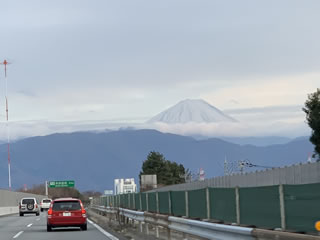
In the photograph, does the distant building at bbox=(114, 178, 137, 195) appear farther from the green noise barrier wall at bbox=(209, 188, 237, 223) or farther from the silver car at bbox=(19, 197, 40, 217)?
the green noise barrier wall at bbox=(209, 188, 237, 223)

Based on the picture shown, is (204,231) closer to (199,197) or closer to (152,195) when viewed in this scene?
(199,197)

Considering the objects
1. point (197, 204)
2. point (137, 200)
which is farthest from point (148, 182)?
point (197, 204)

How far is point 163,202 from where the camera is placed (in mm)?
24875

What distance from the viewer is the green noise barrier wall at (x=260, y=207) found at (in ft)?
42.3

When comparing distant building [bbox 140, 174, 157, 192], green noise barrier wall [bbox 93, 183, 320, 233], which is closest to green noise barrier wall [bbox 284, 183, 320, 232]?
green noise barrier wall [bbox 93, 183, 320, 233]

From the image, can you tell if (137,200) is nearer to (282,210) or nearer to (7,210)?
(282,210)

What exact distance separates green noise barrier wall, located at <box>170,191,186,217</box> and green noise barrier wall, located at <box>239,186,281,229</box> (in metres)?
6.04

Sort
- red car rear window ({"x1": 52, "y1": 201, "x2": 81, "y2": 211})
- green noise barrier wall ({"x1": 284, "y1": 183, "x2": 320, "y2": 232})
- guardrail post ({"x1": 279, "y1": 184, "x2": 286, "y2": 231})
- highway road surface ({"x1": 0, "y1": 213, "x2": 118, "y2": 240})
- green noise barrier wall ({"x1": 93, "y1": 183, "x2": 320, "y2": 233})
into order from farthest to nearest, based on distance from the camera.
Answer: red car rear window ({"x1": 52, "y1": 201, "x2": 81, "y2": 211}) < highway road surface ({"x1": 0, "y1": 213, "x2": 118, "y2": 240}) < guardrail post ({"x1": 279, "y1": 184, "x2": 286, "y2": 231}) < green noise barrier wall ({"x1": 93, "y1": 183, "x2": 320, "y2": 233}) < green noise barrier wall ({"x1": 284, "y1": 183, "x2": 320, "y2": 232})

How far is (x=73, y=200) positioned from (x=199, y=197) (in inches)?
582

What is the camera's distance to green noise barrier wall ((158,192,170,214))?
2395 cm

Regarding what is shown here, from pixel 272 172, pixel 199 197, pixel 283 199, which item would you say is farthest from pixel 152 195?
pixel 283 199

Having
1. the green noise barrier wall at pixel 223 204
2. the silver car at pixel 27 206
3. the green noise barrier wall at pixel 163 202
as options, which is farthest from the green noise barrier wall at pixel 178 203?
the silver car at pixel 27 206

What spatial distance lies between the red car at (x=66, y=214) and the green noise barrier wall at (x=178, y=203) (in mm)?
10534

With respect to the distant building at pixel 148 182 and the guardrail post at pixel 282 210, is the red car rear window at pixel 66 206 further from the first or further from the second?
the distant building at pixel 148 182
